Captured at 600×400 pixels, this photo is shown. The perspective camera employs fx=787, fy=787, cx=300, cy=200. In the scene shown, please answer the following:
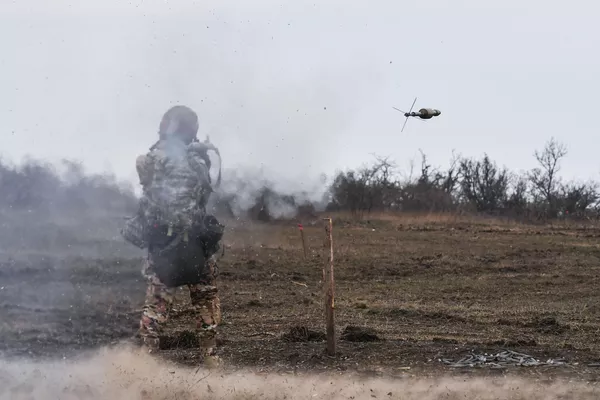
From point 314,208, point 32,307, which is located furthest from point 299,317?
point 32,307

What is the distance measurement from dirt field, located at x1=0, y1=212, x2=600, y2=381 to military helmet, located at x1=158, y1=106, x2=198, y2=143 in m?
2.82

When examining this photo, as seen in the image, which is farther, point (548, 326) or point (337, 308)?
point (337, 308)

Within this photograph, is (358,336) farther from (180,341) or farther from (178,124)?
(178,124)

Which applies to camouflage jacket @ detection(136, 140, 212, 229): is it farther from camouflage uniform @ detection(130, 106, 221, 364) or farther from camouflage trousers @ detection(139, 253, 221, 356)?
camouflage trousers @ detection(139, 253, 221, 356)

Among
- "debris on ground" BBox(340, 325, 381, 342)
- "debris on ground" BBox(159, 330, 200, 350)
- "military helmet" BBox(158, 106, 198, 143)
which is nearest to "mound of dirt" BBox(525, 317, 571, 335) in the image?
"debris on ground" BBox(340, 325, 381, 342)

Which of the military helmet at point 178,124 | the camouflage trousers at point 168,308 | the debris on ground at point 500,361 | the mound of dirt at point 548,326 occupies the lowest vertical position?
the debris on ground at point 500,361

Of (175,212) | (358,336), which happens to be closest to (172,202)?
(175,212)

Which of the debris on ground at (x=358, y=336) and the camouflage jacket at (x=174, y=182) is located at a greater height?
the camouflage jacket at (x=174, y=182)

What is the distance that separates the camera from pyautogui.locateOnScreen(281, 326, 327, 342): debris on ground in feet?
35.3

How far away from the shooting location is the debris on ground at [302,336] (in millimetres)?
10758

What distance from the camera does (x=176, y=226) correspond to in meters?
7.98

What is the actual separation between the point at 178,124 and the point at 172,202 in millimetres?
856

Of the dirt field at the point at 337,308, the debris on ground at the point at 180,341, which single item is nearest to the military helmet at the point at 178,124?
the dirt field at the point at 337,308

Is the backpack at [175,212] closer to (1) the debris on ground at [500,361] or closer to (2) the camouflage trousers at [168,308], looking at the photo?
(2) the camouflage trousers at [168,308]
